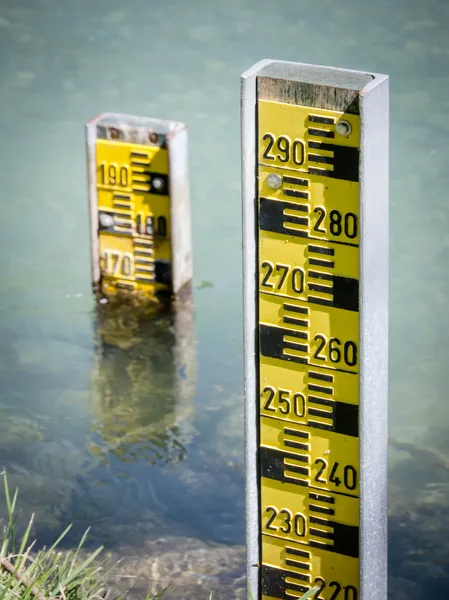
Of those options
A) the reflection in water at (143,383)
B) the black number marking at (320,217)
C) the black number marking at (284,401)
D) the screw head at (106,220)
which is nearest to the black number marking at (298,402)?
the black number marking at (284,401)

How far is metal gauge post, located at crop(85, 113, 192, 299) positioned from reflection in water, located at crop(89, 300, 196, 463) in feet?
0.67

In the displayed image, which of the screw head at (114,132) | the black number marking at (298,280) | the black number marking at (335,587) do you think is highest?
the black number marking at (298,280)

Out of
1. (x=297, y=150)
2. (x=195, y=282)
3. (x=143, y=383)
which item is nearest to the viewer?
(x=297, y=150)

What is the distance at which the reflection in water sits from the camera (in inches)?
301

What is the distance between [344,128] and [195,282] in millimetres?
4425

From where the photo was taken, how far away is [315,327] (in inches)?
210

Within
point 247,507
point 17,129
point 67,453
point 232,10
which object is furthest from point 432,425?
point 232,10

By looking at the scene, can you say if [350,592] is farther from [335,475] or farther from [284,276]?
[284,276]

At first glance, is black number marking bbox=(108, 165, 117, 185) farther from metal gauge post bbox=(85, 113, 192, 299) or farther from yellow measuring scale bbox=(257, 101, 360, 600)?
yellow measuring scale bbox=(257, 101, 360, 600)

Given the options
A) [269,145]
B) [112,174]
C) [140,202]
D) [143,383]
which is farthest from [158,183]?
[269,145]

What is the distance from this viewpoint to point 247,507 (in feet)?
18.5

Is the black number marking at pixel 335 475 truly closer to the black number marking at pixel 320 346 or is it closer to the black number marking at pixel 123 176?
the black number marking at pixel 320 346

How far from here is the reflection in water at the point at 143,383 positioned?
7.64 m

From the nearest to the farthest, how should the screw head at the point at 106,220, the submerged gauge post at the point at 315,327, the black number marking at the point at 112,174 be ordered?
1. the submerged gauge post at the point at 315,327
2. the black number marking at the point at 112,174
3. the screw head at the point at 106,220
